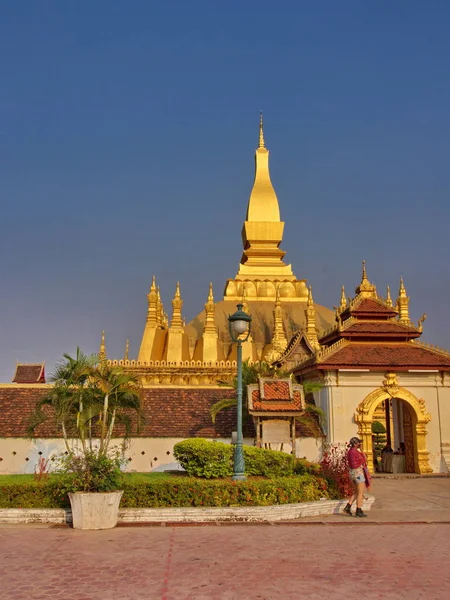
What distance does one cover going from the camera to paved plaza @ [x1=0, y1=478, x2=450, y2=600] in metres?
6.93

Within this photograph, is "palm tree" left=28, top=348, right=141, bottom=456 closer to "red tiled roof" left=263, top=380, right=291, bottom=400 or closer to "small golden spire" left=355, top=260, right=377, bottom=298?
"red tiled roof" left=263, top=380, right=291, bottom=400

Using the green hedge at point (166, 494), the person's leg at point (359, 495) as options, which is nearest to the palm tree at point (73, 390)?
the green hedge at point (166, 494)

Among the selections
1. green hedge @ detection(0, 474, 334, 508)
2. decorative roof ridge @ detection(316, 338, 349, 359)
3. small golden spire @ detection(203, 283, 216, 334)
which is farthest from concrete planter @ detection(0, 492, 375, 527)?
small golden spire @ detection(203, 283, 216, 334)

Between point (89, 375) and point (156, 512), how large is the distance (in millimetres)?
4540

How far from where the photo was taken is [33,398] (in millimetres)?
20938

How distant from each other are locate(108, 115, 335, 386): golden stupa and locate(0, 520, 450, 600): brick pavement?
16861 millimetres

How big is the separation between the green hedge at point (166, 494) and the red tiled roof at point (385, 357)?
9.20m

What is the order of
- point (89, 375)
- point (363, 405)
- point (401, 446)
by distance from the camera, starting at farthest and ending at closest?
point (401, 446), point (363, 405), point (89, 375)

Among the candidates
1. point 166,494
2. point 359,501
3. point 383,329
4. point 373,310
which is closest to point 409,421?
point 383,329

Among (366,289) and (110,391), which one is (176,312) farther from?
(110,391)

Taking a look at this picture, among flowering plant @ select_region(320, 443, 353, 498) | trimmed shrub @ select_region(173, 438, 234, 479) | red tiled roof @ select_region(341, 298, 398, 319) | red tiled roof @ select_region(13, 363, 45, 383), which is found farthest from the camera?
red tiled roof @ select_region(13, 363, 45, 383)

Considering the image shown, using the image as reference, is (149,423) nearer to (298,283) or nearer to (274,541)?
(274,541)

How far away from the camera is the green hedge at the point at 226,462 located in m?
14.3

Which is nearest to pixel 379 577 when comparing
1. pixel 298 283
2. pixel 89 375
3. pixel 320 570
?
pixel 320 570
